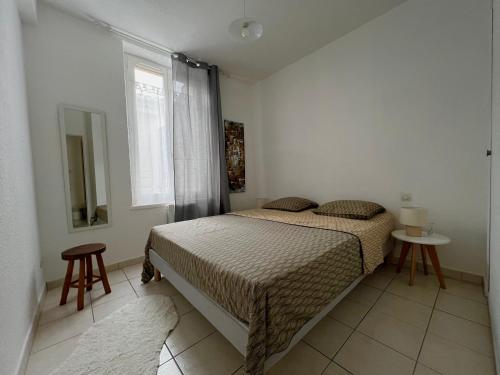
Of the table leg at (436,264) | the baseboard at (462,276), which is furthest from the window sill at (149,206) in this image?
the baseboard at (462,276)

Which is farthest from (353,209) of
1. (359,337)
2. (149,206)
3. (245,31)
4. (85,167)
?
(85,167)

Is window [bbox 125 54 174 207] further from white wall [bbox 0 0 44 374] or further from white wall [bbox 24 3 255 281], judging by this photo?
white wall [bbox 0 0 44 374]

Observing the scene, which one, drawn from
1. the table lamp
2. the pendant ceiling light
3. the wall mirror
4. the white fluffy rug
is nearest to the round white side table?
the table lamp

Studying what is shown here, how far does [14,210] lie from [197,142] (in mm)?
2067

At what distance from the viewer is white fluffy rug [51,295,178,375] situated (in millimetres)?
1141

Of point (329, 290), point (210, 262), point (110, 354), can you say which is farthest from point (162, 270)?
point (329, 290)

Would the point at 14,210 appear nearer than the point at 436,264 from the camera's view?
Yes

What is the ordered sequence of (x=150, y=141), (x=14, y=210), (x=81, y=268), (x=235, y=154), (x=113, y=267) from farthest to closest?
(x=235, y=154) → (x=150, y=141) → (x=113, y=267) → (x=81, y=268) → (x=14, y=210)

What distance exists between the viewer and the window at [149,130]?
2.64 meters

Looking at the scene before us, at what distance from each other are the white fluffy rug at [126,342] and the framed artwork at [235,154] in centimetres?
216

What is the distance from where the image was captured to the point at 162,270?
184 cm

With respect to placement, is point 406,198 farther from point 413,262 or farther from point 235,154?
point 235,154

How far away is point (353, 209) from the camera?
7.32 ft

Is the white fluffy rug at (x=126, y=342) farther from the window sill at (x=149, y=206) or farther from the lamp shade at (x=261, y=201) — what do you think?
the lamp shade at (x=261, y=201)
